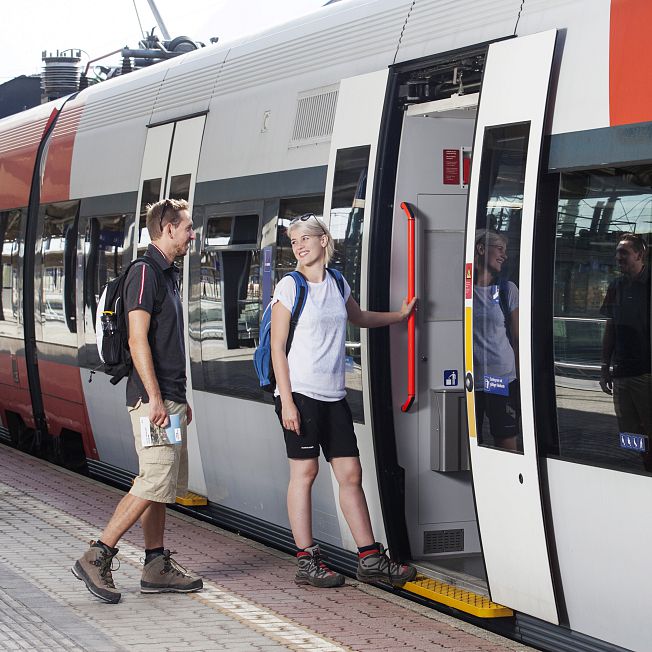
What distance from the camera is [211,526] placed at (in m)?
9.06

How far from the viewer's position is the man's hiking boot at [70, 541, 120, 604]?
6664 mm

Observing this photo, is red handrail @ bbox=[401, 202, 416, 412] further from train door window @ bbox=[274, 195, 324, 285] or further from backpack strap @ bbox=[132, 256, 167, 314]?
backpack strap @ bbox=[132, 256, 167, 314]

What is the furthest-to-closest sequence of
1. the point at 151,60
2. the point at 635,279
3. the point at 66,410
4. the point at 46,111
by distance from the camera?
the point at 151,60 < the point at 46,111 < the point at 66,410 < the point at 635,279

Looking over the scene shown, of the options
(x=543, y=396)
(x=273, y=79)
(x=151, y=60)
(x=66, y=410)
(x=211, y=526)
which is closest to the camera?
(x=543, y=396)

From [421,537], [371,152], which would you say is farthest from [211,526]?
[371,152]

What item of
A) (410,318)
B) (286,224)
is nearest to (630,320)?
(410,318)

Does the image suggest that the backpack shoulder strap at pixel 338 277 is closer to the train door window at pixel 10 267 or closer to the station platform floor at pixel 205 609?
the station platform floor at pixel 205 609

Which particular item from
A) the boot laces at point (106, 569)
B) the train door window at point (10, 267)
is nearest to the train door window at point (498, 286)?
the boot laces at point (106, 569)

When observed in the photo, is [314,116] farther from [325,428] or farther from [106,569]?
[106,569]

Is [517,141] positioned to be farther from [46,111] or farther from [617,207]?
[46,111]

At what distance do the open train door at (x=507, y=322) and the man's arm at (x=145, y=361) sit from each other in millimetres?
1549

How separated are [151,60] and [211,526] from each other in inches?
706

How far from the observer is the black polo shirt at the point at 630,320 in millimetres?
5059

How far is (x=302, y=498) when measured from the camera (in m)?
7.00
